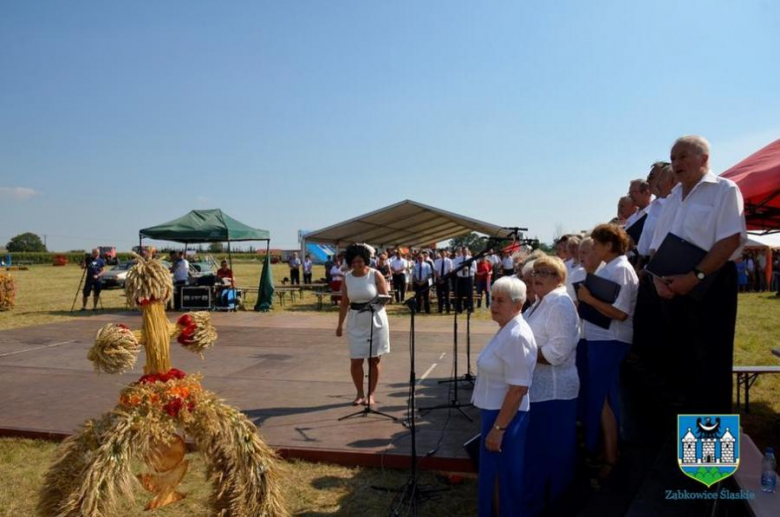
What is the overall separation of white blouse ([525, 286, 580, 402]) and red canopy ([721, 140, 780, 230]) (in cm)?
245

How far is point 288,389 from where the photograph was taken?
7.38 metres

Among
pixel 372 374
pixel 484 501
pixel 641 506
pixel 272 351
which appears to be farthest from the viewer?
pixel 272 351

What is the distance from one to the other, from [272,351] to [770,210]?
8.19m

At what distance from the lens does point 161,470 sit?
136 inches

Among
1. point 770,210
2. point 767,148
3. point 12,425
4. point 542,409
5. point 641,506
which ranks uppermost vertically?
point 767,148

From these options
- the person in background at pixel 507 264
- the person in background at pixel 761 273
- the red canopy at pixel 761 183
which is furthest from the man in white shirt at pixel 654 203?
the person in background at pixel 761 273

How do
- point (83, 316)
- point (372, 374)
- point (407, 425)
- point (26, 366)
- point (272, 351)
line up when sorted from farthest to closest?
1. point (83, 316)
2. point (272, 351)
3. point (26, 366)
4. point (372, 374)
5. point (407, 425)

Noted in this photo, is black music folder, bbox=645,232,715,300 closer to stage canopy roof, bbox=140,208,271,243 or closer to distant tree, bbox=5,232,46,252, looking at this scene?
stage canopy roof, bbox=140,208,271,243

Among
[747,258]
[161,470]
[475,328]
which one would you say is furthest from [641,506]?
[747,258]

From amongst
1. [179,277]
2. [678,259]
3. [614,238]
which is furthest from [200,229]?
[678,259]

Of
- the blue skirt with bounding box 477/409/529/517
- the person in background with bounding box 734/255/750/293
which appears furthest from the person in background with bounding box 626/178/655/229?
the person in background with bounding box 734/255/750/293

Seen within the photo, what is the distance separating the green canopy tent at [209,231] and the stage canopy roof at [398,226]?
11.6 feet

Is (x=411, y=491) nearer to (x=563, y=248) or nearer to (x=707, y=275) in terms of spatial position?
(x=707, y=275)

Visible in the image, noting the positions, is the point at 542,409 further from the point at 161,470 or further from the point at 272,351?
the point at 272,351
